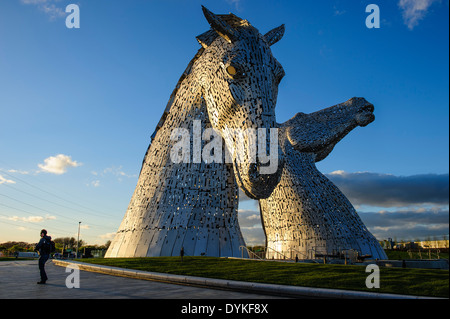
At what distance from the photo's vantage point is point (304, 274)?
649 cm

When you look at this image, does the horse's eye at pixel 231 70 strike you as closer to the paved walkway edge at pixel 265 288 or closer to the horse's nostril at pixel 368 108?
the paved walkway edge at pixel 265 288

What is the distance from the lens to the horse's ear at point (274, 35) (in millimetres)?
9703

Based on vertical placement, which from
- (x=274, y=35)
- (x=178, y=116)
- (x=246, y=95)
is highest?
(x=274, y=35)

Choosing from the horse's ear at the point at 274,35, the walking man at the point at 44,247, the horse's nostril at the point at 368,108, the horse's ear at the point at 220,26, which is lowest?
the walking man at the point at 44,247

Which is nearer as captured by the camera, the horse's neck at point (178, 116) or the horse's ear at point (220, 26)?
the horse's ear at point (220, 26)

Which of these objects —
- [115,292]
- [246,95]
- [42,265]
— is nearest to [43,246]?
[42,265]

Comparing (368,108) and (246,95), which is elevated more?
(368,108)

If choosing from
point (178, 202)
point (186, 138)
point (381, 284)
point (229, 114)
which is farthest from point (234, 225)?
point (381, 284)

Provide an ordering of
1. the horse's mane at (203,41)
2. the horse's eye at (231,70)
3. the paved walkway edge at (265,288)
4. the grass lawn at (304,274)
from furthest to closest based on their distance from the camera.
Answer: the horse's mane at (203,41) < the horse's eye at (231,70) < the grass lawn at (304,274) < the paved walkway edge at (265,288)

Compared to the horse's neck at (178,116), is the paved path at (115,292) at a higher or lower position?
lower

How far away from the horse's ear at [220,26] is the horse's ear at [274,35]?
2.03m

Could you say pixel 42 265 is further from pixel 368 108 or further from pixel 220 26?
pixel 368 108

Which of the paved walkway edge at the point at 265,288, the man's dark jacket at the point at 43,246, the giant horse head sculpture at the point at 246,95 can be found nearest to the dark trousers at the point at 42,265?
the man's dark jacket at the point at 43,246

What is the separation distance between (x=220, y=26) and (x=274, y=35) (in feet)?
8.37
